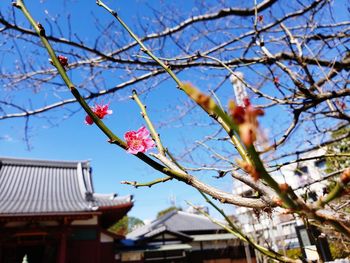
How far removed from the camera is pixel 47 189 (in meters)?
12.7

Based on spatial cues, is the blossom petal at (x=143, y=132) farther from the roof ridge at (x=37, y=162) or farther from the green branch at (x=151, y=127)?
the roof ridge at (x=37, y=162)

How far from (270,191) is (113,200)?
518 inches

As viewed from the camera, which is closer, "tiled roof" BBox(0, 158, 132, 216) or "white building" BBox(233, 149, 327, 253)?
"white building" BBox(233, 149, 327, 253)

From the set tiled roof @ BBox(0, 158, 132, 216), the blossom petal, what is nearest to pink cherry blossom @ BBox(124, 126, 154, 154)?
the blossom petal

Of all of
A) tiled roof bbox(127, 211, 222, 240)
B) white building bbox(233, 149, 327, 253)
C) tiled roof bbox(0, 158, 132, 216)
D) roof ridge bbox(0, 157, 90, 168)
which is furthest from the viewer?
tiled roof bbox(127, 211, 222, 240)

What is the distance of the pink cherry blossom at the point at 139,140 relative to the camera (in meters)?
0.77

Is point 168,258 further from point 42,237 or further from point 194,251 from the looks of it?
point 42,237

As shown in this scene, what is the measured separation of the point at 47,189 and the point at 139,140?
13173 mm

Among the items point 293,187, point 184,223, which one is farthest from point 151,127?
point 184,223

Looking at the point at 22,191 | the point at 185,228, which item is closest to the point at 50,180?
the point at 22,191

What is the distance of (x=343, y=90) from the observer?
8.50 feet

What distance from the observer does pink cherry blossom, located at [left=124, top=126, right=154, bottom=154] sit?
0.77 meters

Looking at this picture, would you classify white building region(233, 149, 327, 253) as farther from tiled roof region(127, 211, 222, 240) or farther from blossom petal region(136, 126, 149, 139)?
tiled roof region(127, 211, 222, 240)

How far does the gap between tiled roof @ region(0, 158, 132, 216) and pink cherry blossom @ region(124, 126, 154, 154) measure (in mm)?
9844
